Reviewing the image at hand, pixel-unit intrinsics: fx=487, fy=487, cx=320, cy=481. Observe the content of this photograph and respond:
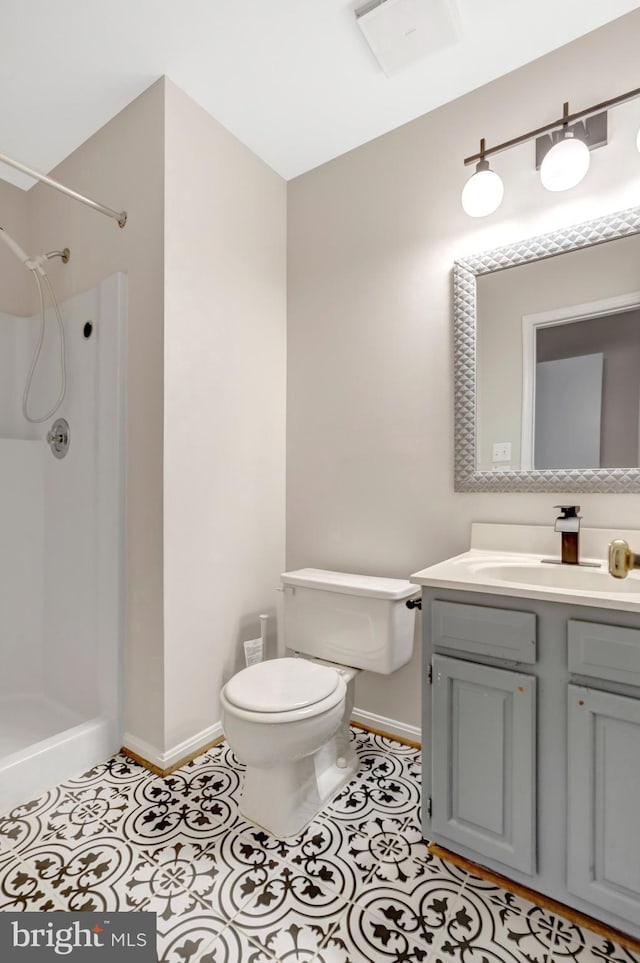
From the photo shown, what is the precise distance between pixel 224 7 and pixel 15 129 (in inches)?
44.3

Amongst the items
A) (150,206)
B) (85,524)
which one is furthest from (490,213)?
(85,524)

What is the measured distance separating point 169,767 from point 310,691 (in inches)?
28.4

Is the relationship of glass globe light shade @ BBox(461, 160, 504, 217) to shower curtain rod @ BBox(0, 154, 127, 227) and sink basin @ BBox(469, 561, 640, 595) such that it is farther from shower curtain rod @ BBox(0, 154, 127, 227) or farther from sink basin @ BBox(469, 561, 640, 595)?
shower curtain rod @ BBox(0, 154, 127, 227)

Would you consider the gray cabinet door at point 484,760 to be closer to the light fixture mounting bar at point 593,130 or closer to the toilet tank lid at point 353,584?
the toilet tank lid at point 353,584

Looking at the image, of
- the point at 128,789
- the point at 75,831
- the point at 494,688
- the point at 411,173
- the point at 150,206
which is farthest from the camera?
the point at 411,173

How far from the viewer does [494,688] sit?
1.24 m

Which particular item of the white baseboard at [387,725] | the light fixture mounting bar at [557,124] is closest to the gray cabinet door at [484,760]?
the white baseboard at [387,725]

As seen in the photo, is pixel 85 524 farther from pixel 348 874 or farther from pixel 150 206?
pixel 348 874

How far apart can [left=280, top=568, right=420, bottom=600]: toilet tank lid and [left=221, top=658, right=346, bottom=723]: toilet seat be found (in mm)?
292

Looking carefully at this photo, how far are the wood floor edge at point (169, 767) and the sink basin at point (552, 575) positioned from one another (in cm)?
128

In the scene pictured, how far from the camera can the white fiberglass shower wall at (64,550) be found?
1.90 metres

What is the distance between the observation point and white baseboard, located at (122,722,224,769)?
178 cm

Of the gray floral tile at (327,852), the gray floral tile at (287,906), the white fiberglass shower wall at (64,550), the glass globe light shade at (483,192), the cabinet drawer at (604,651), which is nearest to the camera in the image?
the cabinet drawer at (604,651)

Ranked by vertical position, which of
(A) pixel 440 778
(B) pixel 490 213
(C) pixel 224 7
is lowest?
(A) pixel 440 778
